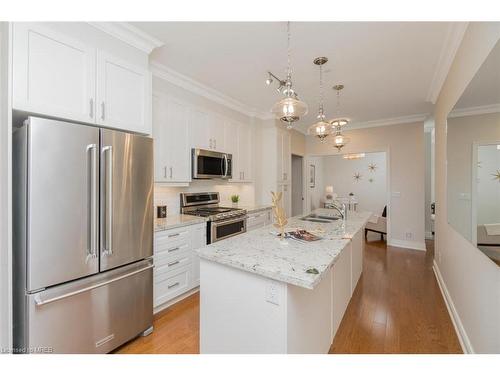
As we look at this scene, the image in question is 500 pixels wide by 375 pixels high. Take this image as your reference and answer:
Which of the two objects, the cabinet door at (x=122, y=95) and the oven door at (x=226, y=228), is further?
the oven door at (x=226, y=228)

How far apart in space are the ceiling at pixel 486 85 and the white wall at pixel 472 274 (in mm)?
63

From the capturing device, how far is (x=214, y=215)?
296cm

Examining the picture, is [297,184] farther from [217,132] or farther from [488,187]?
[488,187]

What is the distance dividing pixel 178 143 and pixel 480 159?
2842 mm

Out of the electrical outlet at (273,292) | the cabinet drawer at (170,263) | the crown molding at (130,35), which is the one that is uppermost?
the crown molding at (130,35)

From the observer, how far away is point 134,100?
2.07 m

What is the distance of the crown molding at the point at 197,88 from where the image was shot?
269 centimetres

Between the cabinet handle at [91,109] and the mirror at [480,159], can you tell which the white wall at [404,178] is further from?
the cabinet handle at [91,109]

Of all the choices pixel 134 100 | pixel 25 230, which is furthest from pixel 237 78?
pixel 25 230

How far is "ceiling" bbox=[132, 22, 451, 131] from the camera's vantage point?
2.00 metres

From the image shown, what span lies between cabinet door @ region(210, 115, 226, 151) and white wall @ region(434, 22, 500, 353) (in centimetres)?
280

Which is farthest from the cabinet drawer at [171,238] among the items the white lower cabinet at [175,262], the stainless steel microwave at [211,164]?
the stainless steel microwave at [211,164]

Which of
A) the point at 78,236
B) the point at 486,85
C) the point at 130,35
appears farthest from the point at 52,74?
the point at 486,85

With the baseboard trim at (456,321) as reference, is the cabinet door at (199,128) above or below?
above
